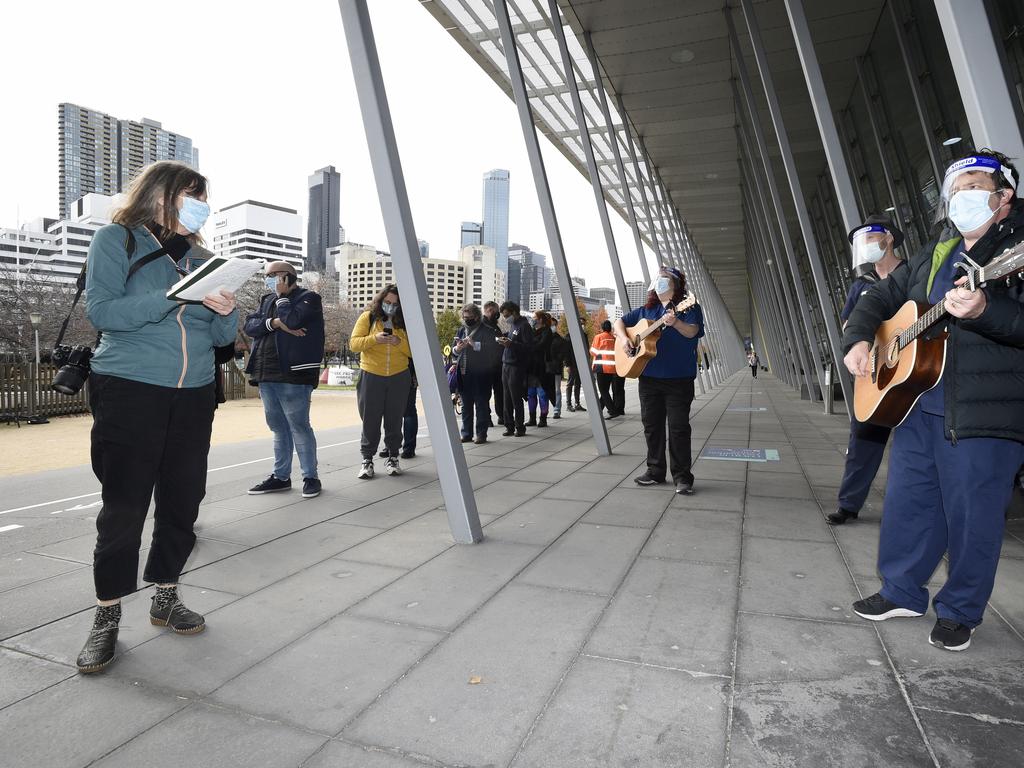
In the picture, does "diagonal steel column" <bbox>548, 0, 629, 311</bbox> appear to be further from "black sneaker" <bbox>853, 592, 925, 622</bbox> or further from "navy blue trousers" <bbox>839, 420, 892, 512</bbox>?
"black sneaker" <bbox>853, 592, 925, 622</bbox>

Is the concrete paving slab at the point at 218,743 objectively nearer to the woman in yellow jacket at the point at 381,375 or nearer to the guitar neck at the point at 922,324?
the guitar neck at the point at 922,324

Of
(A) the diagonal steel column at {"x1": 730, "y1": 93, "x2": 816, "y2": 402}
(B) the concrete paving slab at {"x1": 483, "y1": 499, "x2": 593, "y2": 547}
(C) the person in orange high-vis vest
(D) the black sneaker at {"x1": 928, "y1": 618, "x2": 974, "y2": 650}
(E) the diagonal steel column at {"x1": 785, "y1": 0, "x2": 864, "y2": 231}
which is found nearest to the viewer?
(D) the black sneaker at {"x1": 928, "y1": 618, "x2": 974, "y2": 650}

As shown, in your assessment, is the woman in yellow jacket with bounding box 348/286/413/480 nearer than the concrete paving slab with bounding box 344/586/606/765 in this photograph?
No

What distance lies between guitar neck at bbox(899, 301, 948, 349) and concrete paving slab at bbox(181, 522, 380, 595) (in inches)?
117

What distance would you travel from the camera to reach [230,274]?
2.28m

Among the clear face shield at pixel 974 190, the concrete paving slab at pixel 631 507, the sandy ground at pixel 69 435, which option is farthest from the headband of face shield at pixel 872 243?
the sandy ground at pixel 69 435

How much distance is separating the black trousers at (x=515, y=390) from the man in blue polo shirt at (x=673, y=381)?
11.9 ft

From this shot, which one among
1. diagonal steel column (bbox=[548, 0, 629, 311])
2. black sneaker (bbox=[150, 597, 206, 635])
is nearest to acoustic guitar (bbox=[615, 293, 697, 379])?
diagonal steel column (bbox=[548, 0, 629, 311])

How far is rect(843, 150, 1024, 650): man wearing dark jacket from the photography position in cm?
209

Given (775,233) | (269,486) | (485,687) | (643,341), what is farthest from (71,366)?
(775,233)

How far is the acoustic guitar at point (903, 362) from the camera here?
232cm

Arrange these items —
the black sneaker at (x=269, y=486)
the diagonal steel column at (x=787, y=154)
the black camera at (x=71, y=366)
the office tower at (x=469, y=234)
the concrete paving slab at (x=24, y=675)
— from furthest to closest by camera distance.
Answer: the office tower at (x=469, y=234) < the diagonal steel column at (x=787, y=154) < the black sneaker at (x=269, y=486) < the black camera at (x=71, y=366) < the concrete paving slab at (x=24, y=675)

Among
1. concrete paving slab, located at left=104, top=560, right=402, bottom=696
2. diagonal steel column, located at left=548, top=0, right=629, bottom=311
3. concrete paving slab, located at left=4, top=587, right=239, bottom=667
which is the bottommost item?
concrete paving slab, located at left=104, top=560, right=402, bottom=696

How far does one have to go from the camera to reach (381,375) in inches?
235
